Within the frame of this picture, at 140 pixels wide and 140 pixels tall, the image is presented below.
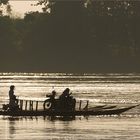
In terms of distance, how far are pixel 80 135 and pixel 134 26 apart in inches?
4295

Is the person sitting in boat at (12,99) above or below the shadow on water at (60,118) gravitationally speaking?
above

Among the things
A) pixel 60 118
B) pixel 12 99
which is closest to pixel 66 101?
pixel 60 118

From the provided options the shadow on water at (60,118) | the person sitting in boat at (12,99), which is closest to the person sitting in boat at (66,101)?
the shadow on water at (60,118)

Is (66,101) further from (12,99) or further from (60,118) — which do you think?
(12,99)

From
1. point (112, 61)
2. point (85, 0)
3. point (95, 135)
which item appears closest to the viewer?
point (95, 135)

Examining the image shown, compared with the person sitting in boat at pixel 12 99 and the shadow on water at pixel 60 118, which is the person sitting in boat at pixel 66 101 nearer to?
the shadow on water at pixel 60 118

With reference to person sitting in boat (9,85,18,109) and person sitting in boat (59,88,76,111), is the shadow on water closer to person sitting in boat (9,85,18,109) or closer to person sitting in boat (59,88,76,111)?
person sitting in boat (59,88,76,111)

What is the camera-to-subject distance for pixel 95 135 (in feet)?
138

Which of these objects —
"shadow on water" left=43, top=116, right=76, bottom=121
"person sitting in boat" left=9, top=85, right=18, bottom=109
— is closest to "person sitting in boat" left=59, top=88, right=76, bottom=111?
"shadow on water" left=43, top=116, right=76, bottom=121

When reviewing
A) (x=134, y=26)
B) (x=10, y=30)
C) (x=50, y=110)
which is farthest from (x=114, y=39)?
(x=50, y=110)

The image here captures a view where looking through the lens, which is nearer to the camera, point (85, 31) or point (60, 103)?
point (60, 103)

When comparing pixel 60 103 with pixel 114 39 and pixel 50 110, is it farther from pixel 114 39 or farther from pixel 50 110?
pixel 114 39

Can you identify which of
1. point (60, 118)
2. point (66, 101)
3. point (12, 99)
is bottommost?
point (60, 118)

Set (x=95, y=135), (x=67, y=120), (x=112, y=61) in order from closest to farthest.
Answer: (x=95, y=135), (x=67, y=120), (x=112, y=61)
